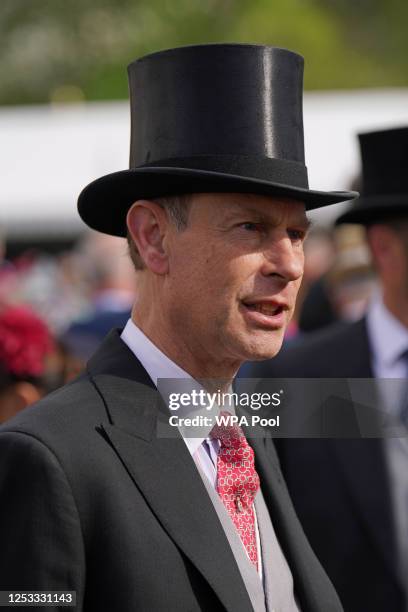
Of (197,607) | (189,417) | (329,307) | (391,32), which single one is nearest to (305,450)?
(189,417)

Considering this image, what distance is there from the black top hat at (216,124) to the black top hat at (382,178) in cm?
228

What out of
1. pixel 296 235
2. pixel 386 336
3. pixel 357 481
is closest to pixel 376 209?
pixel 386 336

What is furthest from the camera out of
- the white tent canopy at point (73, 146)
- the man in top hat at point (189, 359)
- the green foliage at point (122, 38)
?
the green foliage at point (122, 38)

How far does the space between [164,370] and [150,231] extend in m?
0.34

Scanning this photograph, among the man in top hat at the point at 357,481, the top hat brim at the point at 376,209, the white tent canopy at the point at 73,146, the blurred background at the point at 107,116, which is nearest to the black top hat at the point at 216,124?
the man in top hat at the point at 357,481

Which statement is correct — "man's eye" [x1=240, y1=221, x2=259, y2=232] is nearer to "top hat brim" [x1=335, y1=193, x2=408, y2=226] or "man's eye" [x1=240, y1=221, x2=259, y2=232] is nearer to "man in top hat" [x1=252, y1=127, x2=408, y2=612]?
"man in top hat" [x1=252, y1=127, x2=408, y2=612]

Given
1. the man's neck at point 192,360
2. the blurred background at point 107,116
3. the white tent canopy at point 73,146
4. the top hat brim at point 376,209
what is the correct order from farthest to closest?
1. the white tent canopy at point 73,146
2. the blurred background at point 107,116
3. the top hat brim at point 376,209
4. the man's neck at point 192,360

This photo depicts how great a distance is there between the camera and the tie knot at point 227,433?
302cm

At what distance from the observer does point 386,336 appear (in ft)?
16.7

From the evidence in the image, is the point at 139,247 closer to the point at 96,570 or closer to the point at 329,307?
the point at 96,570

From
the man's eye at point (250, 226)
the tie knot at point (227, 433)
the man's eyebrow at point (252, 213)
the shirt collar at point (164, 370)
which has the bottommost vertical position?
the tie knot at point (227, 433)

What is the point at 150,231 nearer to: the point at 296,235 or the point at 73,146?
the point at 296,235

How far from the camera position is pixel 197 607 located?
8.68 ft

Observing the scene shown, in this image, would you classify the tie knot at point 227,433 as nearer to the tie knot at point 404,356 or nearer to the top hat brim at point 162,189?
the top hat brim at point 162,189
